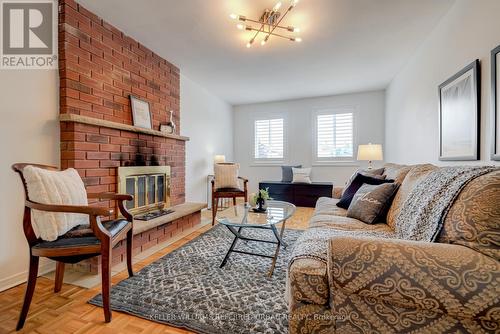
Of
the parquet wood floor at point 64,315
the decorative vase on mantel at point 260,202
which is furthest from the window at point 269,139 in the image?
the parquet wood floor at point 64,315

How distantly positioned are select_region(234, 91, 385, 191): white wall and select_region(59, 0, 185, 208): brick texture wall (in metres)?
2.86

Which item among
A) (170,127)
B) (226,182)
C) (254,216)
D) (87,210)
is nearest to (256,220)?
(254,216)

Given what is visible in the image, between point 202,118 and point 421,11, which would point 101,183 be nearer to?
point 202,118

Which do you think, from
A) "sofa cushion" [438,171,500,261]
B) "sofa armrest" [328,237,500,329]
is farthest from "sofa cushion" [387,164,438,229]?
"sofa armrest" [328,237,500,329]

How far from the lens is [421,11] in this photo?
221 centimetres

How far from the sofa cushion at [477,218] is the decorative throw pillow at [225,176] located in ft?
9.35

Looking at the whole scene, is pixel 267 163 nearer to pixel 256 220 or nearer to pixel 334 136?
pixel 334 136

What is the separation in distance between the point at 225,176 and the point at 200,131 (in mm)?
1319

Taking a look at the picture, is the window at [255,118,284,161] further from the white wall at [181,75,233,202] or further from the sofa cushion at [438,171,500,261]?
the sofa cushion at [438,171,500,261]

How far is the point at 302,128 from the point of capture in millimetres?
5359

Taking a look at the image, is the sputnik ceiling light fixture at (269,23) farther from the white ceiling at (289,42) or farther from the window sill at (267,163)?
the window sill at (267,163)

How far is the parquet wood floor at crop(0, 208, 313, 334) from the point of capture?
4.23ft

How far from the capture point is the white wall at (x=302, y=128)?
486cm

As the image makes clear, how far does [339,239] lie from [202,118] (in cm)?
402
